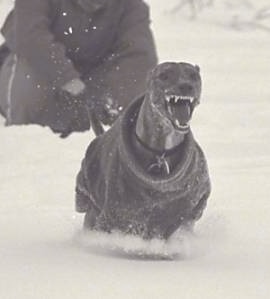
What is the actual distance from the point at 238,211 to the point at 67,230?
0.73 metres

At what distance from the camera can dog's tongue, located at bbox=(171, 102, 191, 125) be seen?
371 centimetres

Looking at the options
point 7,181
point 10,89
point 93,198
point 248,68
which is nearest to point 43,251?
point 93,198

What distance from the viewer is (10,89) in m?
5.70

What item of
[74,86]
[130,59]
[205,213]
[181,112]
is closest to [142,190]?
[181,112]

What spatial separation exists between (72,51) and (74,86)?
0.23 m

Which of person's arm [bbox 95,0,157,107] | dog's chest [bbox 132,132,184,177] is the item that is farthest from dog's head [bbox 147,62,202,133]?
person's arm [bbox 95,0,157,107]

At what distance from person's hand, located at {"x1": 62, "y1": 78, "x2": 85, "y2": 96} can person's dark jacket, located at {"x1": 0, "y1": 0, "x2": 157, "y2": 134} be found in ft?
0.09

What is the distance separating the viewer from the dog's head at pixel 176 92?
3743mm

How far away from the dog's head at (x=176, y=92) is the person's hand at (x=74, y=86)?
1.34 m

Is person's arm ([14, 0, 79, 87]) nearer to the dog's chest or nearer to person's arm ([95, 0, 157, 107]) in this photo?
person's arm ([95, 0, 157, 107])

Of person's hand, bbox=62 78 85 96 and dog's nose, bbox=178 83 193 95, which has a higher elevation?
dog's nose, bbox=178 83 193 95

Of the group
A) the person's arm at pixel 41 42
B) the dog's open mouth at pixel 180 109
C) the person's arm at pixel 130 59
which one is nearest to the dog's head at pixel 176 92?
the dog's open mouth at pixel 180 109

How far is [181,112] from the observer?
375 centimetres

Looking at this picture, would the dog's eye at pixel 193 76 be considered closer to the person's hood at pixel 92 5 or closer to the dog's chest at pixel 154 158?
the dog's chest at pixel 154 158
